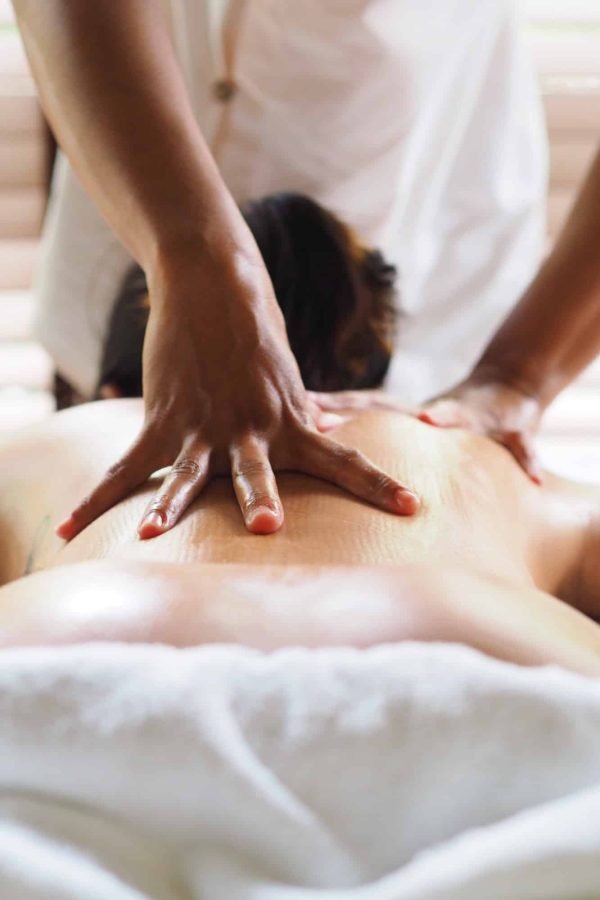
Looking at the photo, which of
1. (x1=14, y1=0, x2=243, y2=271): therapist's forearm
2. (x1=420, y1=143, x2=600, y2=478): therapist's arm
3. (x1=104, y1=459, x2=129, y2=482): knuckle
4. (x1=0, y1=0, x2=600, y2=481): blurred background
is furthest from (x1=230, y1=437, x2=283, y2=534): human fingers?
(x1=0, y1=0, x2=600, y2=481): blurred background

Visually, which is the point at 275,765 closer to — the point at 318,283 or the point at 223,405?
the point at 223,405

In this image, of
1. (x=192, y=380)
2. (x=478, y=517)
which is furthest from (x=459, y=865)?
(x=192, y=380)

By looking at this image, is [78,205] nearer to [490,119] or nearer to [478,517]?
[490,119]

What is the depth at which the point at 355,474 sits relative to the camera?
1006 mm

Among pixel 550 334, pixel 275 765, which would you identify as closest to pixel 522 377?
pixel 550 334

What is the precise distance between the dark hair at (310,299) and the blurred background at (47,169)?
69 centimetres

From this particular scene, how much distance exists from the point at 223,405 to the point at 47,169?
4.92 ft

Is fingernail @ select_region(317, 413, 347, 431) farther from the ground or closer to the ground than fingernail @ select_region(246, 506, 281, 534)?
closer to the ground

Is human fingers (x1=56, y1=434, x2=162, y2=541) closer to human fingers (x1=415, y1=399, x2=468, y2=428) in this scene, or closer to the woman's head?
human fingers (x1=415, y1=399, x2=468, y2=428)

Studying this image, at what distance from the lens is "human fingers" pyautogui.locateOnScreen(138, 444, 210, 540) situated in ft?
3.04

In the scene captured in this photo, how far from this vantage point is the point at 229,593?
0.75 meters

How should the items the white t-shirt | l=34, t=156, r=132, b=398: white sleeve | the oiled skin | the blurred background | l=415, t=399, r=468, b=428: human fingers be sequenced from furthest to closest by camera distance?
the blurred background → l=34, t=156, r=132, b=398: white sleeve → the white t-shirt → l=415, t=399, r=468, b=428: human fingers → the oiled skin

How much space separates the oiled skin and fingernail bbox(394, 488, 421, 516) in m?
0.02

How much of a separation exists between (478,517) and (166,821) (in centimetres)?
54
